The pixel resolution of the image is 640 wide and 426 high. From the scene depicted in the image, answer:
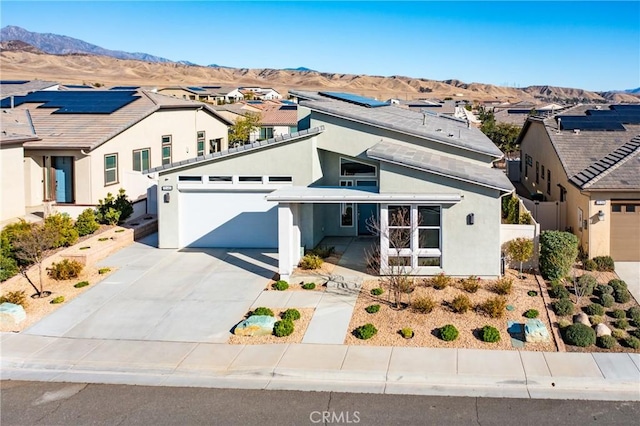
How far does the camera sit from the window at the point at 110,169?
26.3 m

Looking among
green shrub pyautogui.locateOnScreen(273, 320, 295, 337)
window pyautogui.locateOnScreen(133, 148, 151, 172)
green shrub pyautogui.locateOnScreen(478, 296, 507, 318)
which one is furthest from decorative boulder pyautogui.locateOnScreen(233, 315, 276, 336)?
window pyautogui.locateOnScreen(133, 148, 151, 172)

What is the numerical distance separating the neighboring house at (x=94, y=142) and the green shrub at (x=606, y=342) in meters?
19.4

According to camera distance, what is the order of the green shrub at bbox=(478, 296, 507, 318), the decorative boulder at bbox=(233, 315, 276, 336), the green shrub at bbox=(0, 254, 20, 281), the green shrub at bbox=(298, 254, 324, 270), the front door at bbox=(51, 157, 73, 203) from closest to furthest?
the decorative boulder at bbox=(233, 315, 276, 336), the green shrub at bbox=(478, 296, 507, 318), the green shrub at bbox=(0, 254, 20, 281), the green shrub at bbox=(298, 254, 324, 270), the front door at bbox=(51, 157, 73, 203)

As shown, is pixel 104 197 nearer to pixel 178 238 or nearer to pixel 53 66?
pixel 178 238

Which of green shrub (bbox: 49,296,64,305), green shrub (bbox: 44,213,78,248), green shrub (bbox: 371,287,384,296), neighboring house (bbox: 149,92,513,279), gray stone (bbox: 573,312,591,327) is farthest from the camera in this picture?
green shrub (bbox: 44,213,78,248)

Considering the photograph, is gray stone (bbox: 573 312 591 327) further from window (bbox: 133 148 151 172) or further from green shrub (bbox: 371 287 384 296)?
window (bbox: 133 148 151 172)

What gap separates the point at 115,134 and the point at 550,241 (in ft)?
60.1

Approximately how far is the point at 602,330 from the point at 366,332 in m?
5.31

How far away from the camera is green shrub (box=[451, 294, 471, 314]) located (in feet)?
49.7

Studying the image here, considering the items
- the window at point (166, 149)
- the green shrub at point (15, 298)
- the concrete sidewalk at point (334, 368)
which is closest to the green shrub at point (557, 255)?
the concrete sidewalk at point (334, 368)

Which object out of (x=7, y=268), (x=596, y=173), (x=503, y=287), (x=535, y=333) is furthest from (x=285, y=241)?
(x=596, y=173)

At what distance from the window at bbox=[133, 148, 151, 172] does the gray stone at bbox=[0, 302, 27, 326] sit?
13909 millimetres

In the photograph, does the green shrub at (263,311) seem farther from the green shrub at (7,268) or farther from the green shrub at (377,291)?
the green shrub at (7,268)

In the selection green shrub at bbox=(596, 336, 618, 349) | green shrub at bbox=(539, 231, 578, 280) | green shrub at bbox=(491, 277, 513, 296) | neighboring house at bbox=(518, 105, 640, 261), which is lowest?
green shrub at bbox=(596, 336, 618, 349)
